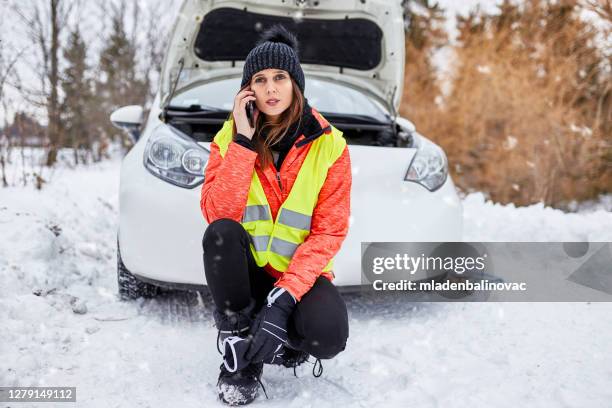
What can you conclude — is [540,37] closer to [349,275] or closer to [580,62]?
[580,62]

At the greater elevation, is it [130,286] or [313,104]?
[313,104]

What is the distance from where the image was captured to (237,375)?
1.69 m

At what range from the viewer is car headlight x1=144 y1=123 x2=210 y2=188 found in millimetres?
2258

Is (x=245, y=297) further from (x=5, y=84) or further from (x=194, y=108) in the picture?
(x=5, y=84)

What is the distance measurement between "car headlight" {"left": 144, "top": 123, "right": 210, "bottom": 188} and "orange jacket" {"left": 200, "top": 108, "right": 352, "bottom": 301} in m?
0.44

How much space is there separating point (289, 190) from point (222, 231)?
0.32 metres

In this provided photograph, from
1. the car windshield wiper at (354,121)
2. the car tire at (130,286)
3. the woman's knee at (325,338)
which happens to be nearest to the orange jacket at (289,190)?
the woman's knee at (325,338)

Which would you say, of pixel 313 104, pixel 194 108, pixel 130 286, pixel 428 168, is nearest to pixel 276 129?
pixel 428 168

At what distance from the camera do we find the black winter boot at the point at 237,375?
5.49 feet

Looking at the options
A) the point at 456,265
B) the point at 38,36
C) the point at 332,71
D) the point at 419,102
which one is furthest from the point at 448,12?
the point at 456,265

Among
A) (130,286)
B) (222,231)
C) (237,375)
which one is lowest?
(130,286)

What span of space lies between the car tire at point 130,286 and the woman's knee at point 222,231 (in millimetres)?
1064

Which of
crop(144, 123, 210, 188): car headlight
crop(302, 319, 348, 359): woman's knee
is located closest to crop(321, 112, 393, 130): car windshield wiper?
crop(144, 123, 210, 188): car headlight

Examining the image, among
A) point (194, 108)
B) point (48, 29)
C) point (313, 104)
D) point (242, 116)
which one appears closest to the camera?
point (242, 116)
